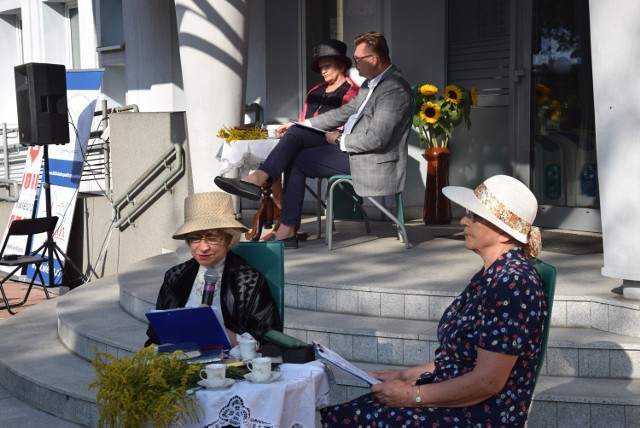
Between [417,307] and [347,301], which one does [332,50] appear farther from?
[417,307]

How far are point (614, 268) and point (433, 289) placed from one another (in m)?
0.96

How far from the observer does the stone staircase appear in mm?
4809

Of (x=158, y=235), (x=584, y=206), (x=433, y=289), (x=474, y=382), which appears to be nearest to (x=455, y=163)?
(x=584, y=206)

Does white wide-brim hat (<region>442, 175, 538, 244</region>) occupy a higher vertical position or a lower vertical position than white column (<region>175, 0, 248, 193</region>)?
lower

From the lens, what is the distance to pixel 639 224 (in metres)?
5.11

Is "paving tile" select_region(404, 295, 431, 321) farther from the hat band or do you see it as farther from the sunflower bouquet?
the sunflower bouquet

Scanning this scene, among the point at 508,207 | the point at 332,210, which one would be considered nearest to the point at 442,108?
the point at 332,210

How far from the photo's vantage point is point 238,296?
3.95m

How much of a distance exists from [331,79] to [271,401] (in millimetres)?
4636

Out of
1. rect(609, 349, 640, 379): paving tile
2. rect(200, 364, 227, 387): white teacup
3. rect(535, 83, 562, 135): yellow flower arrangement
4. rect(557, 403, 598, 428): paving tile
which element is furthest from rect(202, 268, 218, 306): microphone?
rect(535, 83, 562, 135): yellow flower arrangement

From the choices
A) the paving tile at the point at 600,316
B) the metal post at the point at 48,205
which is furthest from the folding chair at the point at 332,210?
the metal post at the point at 48,205

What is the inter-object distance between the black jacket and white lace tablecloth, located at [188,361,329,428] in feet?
2.10

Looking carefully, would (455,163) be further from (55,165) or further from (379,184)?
(55,165)

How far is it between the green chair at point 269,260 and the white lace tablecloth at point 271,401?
995 millimetres
